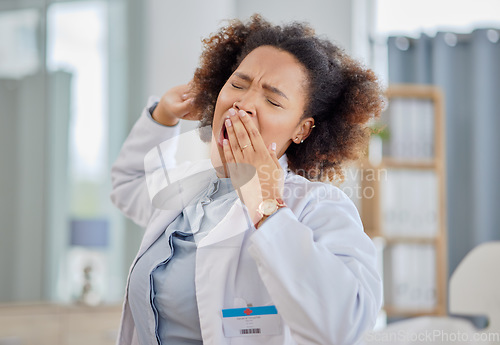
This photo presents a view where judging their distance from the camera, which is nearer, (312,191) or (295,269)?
(295,269)

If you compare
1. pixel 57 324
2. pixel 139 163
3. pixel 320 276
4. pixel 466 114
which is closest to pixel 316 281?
pixel 320 276

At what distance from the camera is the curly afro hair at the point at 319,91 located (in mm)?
1155

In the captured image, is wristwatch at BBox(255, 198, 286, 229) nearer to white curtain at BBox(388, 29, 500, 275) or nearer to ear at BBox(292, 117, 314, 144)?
ear at BBox(292, 117, 314, 144)

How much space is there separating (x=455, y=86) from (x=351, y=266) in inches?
117

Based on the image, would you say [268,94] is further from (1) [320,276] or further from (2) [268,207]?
(1) [320,276]

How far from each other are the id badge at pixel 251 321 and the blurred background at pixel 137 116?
1.59 metres

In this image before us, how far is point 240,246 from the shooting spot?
1.06 metres

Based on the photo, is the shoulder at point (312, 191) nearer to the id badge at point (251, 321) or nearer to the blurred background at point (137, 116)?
the id badge at point (251, 321)

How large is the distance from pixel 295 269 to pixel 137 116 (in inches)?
84.1

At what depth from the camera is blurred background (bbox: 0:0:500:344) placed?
254 centimetres

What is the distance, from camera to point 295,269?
0.87 meters

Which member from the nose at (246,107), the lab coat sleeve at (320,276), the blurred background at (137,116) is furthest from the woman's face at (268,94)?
the blurred background at (137,116)

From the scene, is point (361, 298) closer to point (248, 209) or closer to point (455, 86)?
point (248, 209)

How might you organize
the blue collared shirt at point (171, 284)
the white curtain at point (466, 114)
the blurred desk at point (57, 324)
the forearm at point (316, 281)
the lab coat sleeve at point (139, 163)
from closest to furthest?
the forearm at point (316, 281), the blue collared shirt at point (171, 284), the lab coat sleeve at point (139, 163), the blurred desk at point (57, 324), the white curtain at point (466, 114)
